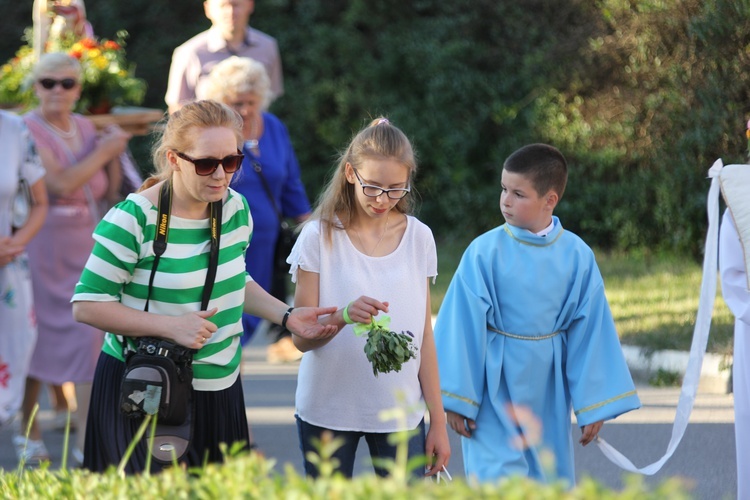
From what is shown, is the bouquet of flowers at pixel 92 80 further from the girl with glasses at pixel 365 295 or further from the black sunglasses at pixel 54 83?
the girl with glasses at pixel 365 295

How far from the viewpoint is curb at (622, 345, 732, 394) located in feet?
28.0

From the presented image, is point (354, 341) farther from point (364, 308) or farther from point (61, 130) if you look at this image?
point (61, 130)

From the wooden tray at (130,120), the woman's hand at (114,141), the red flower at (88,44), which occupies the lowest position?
the woman's hand at (114,141)

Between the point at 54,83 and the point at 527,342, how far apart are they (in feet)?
10.9

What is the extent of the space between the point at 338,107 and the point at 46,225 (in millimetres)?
11743

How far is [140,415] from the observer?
Result: 148 inches

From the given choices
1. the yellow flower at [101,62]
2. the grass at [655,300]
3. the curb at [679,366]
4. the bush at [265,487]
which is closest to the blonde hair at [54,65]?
the yellow flower at [101,62]

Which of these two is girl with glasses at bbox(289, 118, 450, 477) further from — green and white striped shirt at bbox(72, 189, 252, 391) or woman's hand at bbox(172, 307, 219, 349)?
woman's hand at bbox(172, 307, 219, 349)

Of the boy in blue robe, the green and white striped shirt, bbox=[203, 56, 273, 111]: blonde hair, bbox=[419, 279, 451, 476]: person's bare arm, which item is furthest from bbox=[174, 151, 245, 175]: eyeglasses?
bbox=[203, 56, 273, 111]: blonde hair

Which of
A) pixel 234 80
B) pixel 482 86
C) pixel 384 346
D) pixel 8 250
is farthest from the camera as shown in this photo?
pixel 482 86

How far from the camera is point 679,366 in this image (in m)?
8.87

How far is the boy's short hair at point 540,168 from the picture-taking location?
4.84 meters

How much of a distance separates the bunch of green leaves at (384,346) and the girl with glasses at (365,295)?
25cm

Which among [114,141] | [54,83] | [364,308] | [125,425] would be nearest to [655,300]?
[114,141]
